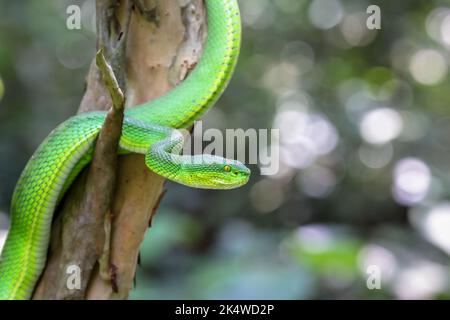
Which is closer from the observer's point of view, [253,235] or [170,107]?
[170,107]

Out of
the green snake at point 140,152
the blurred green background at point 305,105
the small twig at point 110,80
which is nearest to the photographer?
the small twig at point 110,80

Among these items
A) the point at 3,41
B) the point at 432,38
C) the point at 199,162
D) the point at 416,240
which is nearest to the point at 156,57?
the point at 199,162

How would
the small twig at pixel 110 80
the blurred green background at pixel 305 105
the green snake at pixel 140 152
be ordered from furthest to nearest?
the blurred green background at pixel 305 105, the green snake at pixel 140 152, the small twig at pixel 110 80

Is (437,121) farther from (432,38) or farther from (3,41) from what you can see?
(3,41)

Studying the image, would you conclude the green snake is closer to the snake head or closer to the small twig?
the snake head

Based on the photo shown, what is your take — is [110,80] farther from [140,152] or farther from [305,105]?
[305,105]

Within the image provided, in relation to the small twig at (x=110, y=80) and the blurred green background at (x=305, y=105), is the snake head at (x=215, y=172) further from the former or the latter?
Answer: the blurred green background at (x=305, y=105)

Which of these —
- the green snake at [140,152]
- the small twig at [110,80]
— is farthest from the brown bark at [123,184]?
the small twig at [110,80]
